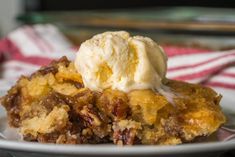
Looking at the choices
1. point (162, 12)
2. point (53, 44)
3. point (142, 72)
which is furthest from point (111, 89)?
point (162, 12)

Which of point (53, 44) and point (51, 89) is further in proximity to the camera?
point (53, 44)

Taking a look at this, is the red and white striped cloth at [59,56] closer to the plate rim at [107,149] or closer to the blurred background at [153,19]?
the blurred background at [153,19]

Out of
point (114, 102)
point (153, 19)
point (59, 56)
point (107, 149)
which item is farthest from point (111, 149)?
point (153, 19)

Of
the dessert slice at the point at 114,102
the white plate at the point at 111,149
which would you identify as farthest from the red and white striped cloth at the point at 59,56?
the white plate at the point at 111,149

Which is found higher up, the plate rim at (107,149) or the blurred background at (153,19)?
the plate rim at (107,149)

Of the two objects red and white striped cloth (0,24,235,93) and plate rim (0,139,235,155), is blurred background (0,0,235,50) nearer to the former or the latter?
red and white striped cloth (0,24,235,93)

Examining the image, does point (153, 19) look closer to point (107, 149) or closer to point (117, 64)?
point (117, 64)

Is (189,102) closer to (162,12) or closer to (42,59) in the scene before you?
(42,59)
